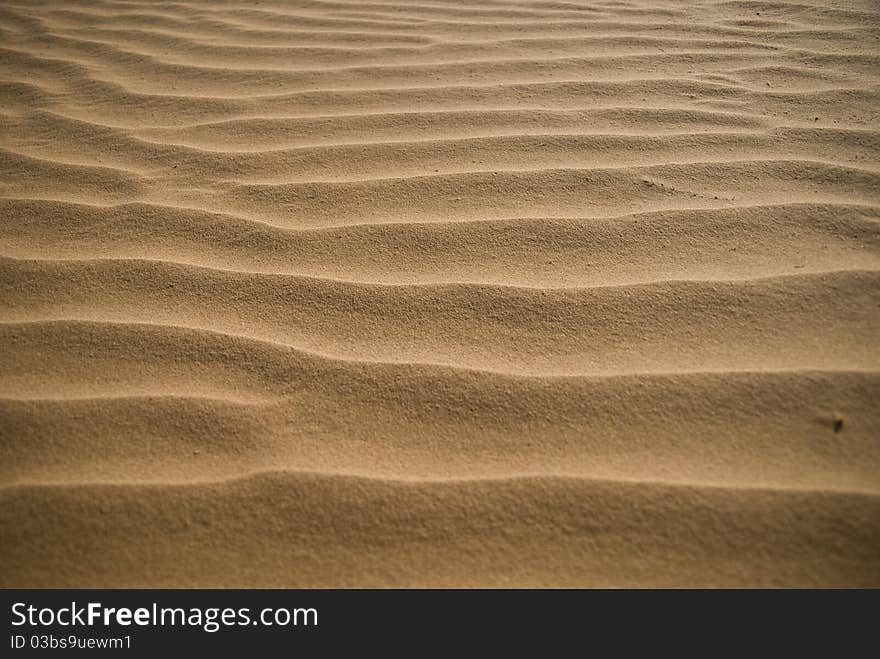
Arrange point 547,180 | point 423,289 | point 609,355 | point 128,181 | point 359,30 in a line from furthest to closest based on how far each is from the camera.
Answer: point 359,30, point 128,181, point 547,180, point 423,289, point 609,355

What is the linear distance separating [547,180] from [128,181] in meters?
1.19

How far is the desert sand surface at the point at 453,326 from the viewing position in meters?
0.99

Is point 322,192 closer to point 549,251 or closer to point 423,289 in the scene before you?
point 423,289

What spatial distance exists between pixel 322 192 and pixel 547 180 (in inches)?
24.0

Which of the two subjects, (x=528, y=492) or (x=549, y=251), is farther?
(x=549, y=251)

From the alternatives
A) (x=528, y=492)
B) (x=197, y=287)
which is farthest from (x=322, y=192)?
(x=528, y=492)

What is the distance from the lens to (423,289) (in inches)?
53.2

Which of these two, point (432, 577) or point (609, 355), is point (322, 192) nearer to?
point (609, 355)

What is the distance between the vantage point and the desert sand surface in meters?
0.99

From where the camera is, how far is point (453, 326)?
1.28m
